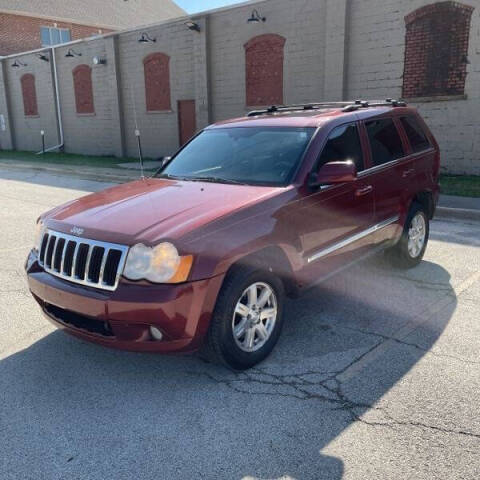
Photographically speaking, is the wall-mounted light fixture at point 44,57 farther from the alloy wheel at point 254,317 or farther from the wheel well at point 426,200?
the alloy wheel at point 254,317

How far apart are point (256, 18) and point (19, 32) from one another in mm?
25854

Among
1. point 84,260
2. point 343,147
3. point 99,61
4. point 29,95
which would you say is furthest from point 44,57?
point 84,260

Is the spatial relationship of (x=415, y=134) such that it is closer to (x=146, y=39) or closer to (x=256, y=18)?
(x=256, y=18)

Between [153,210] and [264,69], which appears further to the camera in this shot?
[264,69]

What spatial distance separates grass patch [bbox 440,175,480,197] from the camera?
35.1 ft

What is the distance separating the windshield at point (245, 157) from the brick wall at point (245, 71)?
9766 mm

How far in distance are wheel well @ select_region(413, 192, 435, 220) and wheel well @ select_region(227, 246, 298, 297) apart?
2.60 meters

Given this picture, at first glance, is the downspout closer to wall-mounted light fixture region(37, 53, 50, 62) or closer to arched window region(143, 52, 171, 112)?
wall-mounted light fixture region(37, 53, 50, 62)

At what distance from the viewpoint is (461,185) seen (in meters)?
11.6

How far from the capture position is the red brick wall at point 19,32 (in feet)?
111

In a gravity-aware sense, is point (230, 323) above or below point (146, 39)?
below

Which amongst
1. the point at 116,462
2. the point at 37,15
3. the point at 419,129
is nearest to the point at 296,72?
the point at 419,129

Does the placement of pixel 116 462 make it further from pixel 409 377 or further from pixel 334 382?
pixel 409 377

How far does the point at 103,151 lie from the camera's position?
23078 millimetres
